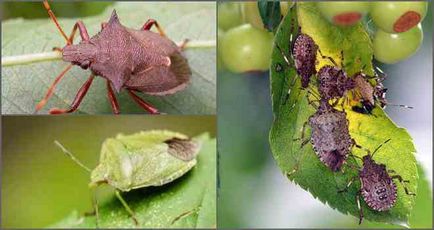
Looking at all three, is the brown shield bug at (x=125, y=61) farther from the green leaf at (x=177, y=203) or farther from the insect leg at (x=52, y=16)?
the green leaf at (x=177, y=203)

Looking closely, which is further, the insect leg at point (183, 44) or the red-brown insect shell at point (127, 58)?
the insect leg at point (183, 44)

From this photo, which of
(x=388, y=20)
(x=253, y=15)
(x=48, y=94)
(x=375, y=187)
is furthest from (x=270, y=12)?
(x=48, y=94)

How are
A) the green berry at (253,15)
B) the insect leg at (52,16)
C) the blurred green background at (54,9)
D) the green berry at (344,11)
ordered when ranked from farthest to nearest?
the blurred green background at (54,9) → the insect leg at (52,16) → the green berry at (253,15) → the green berry at (344,11)

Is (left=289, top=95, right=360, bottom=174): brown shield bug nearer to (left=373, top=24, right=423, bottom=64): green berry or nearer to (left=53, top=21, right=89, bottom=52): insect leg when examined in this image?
(left=373, top=24, right=423, bottom=64): green berry

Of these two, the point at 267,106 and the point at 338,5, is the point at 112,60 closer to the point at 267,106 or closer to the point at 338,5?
the point at 267,106

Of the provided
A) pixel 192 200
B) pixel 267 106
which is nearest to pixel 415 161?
pixel 267 106

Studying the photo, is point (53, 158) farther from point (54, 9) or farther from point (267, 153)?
point (267, 153)

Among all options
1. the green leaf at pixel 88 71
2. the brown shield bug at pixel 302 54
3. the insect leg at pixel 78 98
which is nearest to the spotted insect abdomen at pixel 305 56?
the brown shield bug at pixel 302 54
